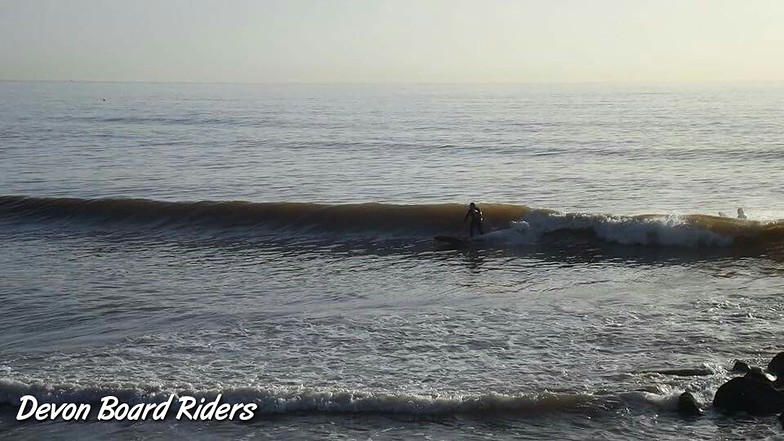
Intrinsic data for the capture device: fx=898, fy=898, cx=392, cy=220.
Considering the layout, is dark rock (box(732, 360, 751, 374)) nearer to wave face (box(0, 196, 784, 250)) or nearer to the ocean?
the ocean

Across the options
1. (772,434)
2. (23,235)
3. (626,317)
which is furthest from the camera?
(23,235)

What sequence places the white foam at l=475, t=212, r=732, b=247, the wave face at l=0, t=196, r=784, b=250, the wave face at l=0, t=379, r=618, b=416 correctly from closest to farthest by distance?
the wave face at l=0, t=379, r=618, b=416
the white foam at l=475, t=212, r=732, b=247
the wave face at l=0, t=196, r=784, b=250

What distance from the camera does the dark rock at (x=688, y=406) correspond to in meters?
11.1

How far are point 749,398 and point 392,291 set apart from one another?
8.30 m

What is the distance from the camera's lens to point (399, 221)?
2669 centimetres

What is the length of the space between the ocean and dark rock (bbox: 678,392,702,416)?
0.40 feet

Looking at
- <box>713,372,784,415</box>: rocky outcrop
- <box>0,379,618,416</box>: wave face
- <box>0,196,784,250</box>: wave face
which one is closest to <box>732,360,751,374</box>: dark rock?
<box>713,372,784,415</box>: rocky outcrop

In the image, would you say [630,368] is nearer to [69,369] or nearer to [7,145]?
[69,369]

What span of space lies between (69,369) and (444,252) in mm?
11669

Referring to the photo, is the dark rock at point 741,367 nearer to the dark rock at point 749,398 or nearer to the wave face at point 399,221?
the dark rock at point 749,398

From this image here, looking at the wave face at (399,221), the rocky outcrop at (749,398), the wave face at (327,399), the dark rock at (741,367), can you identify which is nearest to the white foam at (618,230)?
the wave face at (399,221)

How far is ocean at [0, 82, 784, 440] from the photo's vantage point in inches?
450

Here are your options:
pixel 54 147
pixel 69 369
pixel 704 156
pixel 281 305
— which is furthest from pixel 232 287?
pixel 54 147

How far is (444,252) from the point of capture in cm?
2286
